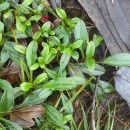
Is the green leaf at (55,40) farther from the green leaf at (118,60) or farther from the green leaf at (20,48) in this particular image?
the green leaf at (118,60)

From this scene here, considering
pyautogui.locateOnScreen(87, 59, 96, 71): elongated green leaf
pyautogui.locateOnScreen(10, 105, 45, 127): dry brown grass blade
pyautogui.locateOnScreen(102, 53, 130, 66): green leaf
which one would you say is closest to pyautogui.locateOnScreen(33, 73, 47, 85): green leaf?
pyautogui.locateOnScreen(10, 105, 45, 127): dry brown grass blade

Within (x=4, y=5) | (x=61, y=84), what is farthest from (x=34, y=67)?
(x=4, y=5)

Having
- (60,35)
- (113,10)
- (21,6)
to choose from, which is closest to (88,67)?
(60,35)

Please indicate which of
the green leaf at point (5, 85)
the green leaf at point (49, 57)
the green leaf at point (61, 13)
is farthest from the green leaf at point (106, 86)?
the green leaf at point (5, 85)

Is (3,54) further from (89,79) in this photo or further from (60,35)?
(89,79)

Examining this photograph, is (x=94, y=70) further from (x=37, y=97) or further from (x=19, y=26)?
(x=19, y=26)

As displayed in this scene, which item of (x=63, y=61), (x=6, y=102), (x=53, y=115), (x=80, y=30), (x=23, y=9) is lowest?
(x=53, y=115)
